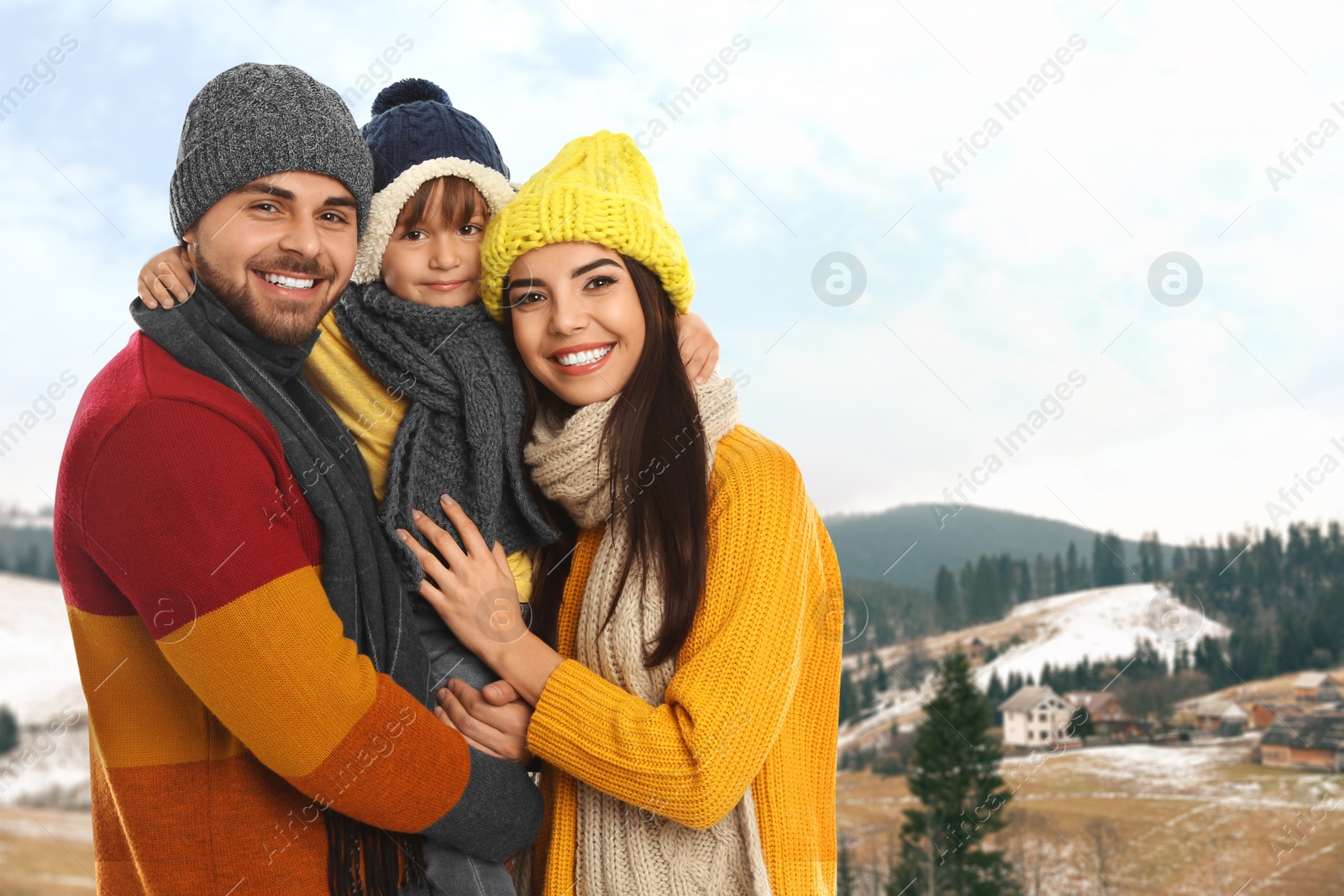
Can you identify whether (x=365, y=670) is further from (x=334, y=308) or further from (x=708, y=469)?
(x=334, y=308)

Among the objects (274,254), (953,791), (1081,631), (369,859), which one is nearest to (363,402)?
(274,254)

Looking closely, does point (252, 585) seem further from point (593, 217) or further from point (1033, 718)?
point (1033, 718)

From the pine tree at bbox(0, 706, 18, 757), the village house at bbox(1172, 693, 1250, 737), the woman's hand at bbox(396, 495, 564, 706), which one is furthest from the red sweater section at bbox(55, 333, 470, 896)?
the village house at bbox(1172, 693, 1250, 737)

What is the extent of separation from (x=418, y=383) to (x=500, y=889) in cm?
107

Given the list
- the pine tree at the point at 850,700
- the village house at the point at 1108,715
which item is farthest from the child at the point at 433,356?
the village house at the point at 1108,715

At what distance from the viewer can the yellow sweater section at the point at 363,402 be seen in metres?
2.27

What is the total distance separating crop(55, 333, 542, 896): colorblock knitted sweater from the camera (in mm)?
1555

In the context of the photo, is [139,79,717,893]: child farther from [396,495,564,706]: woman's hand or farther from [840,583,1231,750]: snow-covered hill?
[840,583,1231,750]: snow-covered hill

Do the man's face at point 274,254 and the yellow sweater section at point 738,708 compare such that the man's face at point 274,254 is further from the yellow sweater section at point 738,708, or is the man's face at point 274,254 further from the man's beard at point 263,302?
the yellow sweater section at point 738,708

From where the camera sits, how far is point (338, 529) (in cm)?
182

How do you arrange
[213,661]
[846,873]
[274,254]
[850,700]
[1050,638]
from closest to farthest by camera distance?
[213,661]
[274,254]
[846,873]
[850,700]
[1050,638]

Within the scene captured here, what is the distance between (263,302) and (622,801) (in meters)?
1.24

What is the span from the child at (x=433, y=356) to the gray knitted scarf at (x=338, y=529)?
0.12 meters

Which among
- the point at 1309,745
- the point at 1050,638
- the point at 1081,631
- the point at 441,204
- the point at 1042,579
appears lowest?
the point at 1309,745
